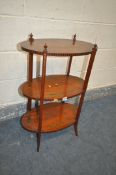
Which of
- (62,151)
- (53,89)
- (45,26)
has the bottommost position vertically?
(62,151)

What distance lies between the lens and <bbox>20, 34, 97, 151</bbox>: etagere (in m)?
1.30

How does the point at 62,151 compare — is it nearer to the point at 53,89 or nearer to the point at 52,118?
the point at 52,118

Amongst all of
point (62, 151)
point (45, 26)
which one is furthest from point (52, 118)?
point (45, 26)

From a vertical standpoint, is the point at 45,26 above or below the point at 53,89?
above

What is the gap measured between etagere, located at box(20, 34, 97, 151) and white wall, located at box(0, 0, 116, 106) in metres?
0.15

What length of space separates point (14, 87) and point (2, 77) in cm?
17

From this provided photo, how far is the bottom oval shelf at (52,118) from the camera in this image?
1589 millimetres

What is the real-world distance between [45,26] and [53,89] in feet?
1.96

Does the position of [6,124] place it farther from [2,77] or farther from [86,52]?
[86,52]

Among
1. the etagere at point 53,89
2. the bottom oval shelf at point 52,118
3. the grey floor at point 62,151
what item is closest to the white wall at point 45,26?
the etagere at point 53,89

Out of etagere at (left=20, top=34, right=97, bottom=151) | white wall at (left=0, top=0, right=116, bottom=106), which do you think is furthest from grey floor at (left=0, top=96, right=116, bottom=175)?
white wall at (left=0, top=0, right=116, bottom=106)

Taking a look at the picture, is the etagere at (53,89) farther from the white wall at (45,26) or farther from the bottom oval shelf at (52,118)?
the white wall at (45,26)

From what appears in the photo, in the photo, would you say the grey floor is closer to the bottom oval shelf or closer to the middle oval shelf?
the bottom oval shelf

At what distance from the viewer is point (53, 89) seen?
152 cm
